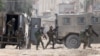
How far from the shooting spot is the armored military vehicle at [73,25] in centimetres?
2234

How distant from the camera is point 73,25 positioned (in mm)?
22609

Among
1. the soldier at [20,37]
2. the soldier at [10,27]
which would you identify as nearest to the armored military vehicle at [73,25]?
the soldier at [20,37]

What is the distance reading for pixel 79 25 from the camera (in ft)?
73.8

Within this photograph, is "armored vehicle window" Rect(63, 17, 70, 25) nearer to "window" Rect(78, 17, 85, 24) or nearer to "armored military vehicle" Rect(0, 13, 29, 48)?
"window" Rect(78, 17, 85, 24)

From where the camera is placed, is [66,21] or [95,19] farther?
[66,21]

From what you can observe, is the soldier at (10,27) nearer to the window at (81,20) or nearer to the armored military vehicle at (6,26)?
the armored military vehicle at (6,26)

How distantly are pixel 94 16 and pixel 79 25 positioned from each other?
42.6 inches

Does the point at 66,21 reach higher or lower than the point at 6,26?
higher

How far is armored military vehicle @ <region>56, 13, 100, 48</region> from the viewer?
22344 millimetres

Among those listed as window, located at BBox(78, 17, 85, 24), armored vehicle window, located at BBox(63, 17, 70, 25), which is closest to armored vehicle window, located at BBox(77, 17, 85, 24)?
window, located at BBox(78, 17, 85, 24)

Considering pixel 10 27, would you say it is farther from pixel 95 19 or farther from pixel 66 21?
pixel 95 19

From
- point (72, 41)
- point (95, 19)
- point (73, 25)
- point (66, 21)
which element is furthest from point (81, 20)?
point (72, 41)

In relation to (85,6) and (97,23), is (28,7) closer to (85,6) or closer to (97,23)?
(85,6)

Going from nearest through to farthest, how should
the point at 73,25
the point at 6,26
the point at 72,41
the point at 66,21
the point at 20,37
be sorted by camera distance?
the point at 20,37, the point at 73,25, the point at 66,21, the point at 72,41, the point at 6,26
